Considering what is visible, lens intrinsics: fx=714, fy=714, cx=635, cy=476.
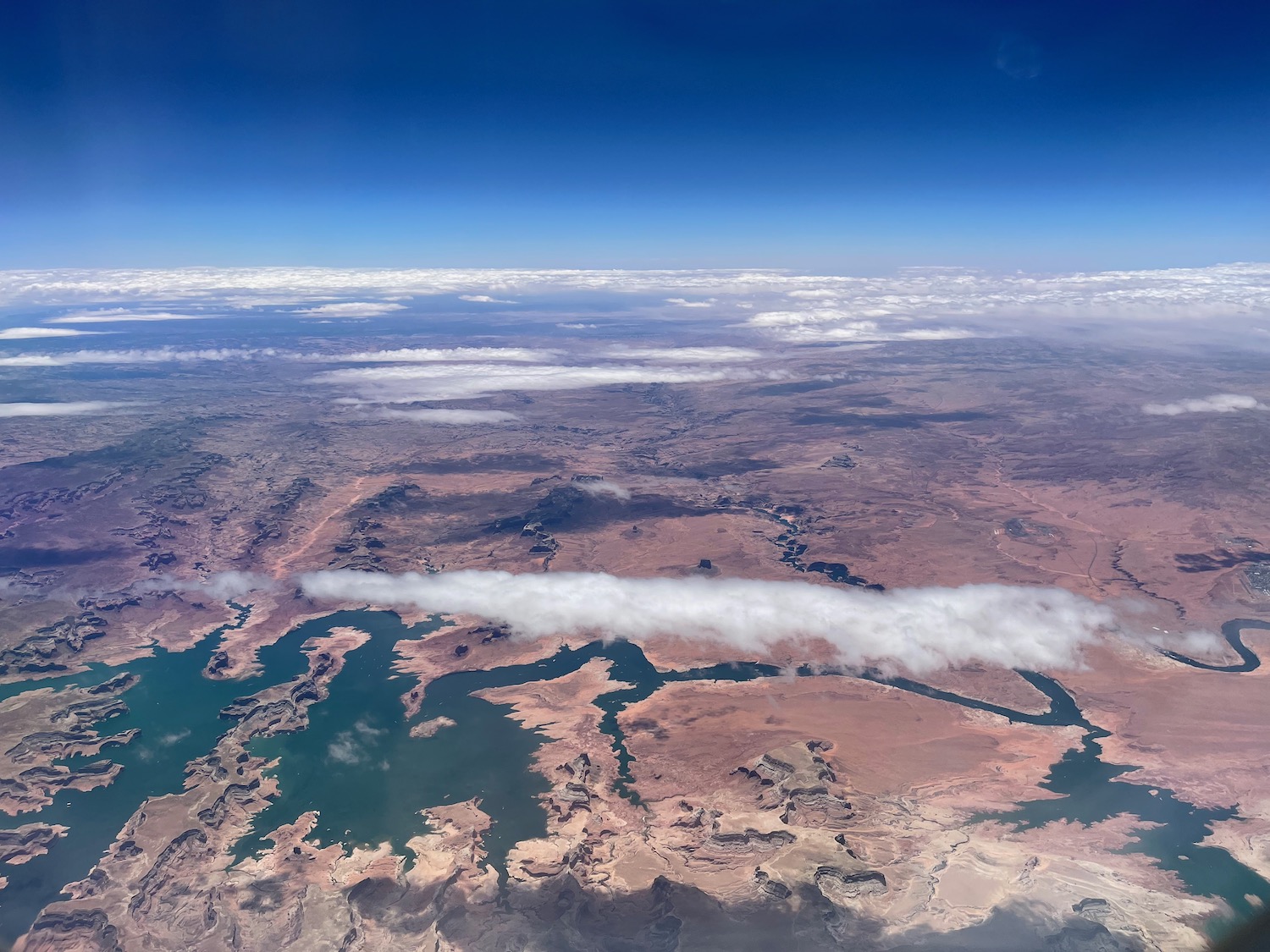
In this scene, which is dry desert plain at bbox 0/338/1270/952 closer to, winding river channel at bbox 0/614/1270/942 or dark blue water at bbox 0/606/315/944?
winding river channel at bbox 0/614/1270/942

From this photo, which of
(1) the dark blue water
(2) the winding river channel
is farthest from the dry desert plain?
(1) the dark blue water

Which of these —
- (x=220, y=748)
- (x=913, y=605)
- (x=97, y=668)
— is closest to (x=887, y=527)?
(x=913, y=605)

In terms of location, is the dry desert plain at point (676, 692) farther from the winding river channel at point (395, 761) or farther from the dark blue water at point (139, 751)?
the dark blue water at point (139, 751)

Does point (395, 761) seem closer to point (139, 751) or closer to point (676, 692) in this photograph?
point (139, 751)

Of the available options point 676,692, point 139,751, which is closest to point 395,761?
point 139,751

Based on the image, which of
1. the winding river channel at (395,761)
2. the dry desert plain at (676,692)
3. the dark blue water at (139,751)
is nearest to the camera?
→ the dry desert plain at (676,692)

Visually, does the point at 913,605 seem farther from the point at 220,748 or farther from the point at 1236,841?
the point at 220,748

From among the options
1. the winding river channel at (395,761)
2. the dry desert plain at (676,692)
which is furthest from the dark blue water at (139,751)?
the dry desert plain at (676,692)

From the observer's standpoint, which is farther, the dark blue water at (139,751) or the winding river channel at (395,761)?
the winding river channel at (395,761)
